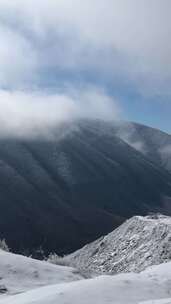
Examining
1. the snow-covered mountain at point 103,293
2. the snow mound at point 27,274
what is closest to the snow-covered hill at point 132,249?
the snow mound at point 27,274

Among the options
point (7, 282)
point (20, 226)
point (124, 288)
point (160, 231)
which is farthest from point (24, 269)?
point (20, 226)

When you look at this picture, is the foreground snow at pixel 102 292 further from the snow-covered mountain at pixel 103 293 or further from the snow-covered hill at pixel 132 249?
the snow-covered hill at pixel 132 249

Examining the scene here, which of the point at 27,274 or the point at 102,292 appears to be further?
the point at 27,274

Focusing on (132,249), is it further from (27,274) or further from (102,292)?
(102,292)

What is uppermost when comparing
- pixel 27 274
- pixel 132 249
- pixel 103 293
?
pixel 132 249

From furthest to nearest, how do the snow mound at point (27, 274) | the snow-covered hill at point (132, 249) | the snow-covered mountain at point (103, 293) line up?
the snow-covered hill at point (132, 249), the snow mound at point (27, 274), the snow-covered mountain at point (103, 293)

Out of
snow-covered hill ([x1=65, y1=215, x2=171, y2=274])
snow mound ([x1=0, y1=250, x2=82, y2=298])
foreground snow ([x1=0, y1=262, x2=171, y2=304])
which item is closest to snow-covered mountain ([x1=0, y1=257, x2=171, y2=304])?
foreground snow ([x1=0, y1=262, x2=171, y2=304])

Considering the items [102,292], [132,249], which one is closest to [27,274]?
[102,292]
